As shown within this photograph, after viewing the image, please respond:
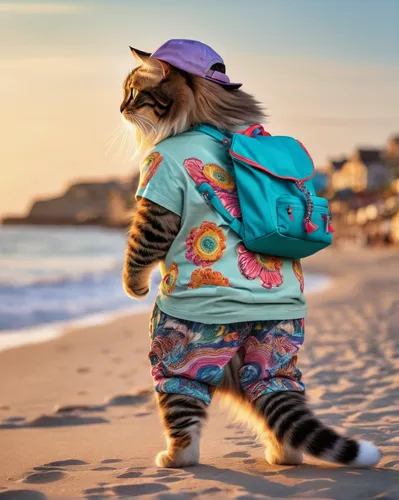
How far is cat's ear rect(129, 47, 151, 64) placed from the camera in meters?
3.34

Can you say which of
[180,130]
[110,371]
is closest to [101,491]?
[180,130]

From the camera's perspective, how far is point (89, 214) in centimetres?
11406

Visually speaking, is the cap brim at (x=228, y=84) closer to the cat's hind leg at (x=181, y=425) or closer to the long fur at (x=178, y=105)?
the long fur at (x=178, y=105)

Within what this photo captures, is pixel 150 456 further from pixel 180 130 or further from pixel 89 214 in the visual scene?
pixel 89 214

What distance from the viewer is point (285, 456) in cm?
326

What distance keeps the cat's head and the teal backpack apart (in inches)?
3.9

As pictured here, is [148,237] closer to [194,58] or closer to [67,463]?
[194,58]

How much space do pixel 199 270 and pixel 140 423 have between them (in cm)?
193

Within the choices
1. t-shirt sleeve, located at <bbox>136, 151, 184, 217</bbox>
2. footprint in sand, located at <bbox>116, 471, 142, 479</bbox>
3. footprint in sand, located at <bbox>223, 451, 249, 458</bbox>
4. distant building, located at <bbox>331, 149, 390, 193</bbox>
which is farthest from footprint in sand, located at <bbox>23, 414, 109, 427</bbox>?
distant building, located at <bbox>331, 149, 390, 193</bbox>

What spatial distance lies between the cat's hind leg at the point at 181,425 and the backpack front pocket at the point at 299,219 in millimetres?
804

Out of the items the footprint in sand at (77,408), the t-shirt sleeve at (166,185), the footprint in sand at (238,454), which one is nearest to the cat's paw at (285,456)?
the footprint in sand at (238,454)

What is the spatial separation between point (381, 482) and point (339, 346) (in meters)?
4.75

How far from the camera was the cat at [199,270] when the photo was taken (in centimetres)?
309

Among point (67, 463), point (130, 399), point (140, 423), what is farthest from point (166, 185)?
point (130, 399)
